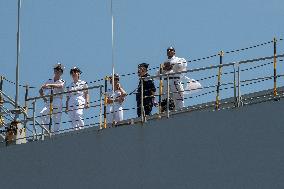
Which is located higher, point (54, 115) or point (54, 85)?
point (54, 85)

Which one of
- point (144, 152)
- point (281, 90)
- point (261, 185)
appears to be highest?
point (281, 90)

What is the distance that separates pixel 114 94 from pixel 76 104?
82 cm

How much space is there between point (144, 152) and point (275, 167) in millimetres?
2212

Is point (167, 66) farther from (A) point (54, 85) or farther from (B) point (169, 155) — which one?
(A) point (54, 85)

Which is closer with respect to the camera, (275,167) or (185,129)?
(275,167)

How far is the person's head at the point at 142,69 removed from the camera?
43.1 ft

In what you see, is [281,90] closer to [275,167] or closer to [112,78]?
[275,167]

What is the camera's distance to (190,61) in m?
12.7

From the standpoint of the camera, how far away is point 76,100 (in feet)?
45.7

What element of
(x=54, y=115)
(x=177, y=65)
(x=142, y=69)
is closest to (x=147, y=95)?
(x=142, y=69)

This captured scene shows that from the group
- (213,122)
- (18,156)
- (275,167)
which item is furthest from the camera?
(18,156)

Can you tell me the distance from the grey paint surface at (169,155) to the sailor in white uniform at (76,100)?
639mm

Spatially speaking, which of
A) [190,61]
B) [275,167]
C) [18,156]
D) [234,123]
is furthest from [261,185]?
[18,156]

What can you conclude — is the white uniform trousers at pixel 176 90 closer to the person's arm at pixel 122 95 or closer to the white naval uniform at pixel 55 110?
the person's arm at pixel 122 95
